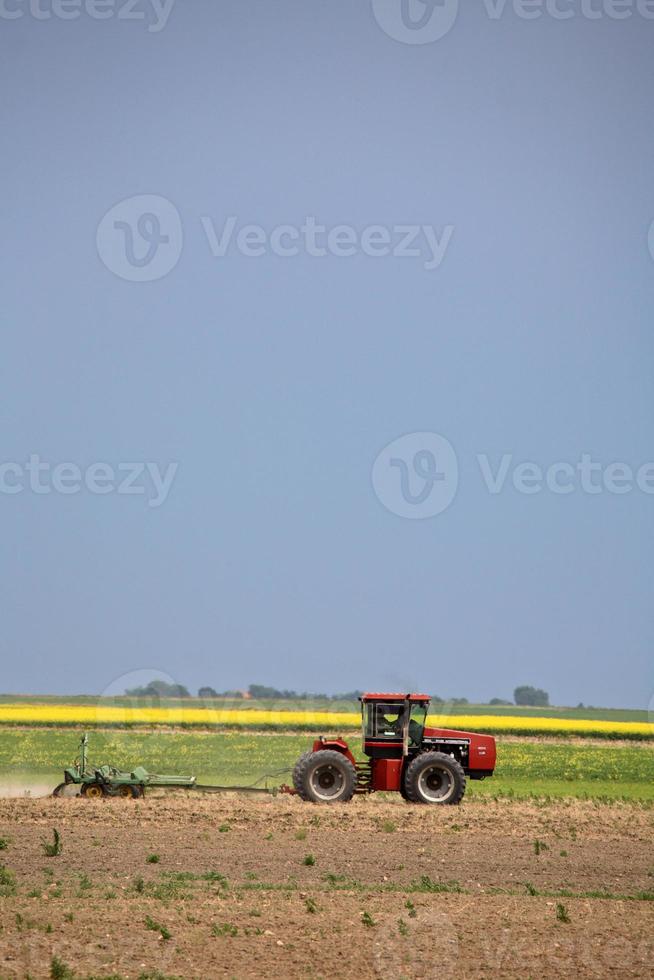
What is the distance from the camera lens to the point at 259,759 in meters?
45.4

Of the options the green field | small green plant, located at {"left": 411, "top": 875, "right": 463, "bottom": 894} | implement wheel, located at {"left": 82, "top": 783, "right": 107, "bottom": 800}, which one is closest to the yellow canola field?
the green field

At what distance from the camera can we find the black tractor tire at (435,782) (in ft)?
A: 95.3

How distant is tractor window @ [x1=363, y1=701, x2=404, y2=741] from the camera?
97.2 ft

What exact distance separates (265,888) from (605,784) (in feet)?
75.9

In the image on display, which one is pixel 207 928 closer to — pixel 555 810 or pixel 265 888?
pixel 265 888

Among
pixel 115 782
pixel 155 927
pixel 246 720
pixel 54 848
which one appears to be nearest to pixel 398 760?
pixel 115 782

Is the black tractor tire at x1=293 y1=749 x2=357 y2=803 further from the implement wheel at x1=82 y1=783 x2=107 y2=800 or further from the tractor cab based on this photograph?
the implement wheel at x1=82 y1=783 x2=107 y2=800

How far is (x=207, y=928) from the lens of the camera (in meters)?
16.1

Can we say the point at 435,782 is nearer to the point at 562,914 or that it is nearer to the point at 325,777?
the point at 325,777

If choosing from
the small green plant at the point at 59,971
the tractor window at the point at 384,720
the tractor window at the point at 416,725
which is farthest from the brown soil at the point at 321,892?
the tractor window at the point at 416,725

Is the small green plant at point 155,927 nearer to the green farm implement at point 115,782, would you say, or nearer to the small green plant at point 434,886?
the small green plant at point 434,886

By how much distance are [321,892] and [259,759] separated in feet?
89.4

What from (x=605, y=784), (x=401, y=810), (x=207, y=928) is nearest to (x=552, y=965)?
(x=207, y=928)

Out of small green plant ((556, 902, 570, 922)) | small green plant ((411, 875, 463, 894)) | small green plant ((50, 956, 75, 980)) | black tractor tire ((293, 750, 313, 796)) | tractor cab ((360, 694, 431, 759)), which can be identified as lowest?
small green plant ((50, 956, 75, 980))
